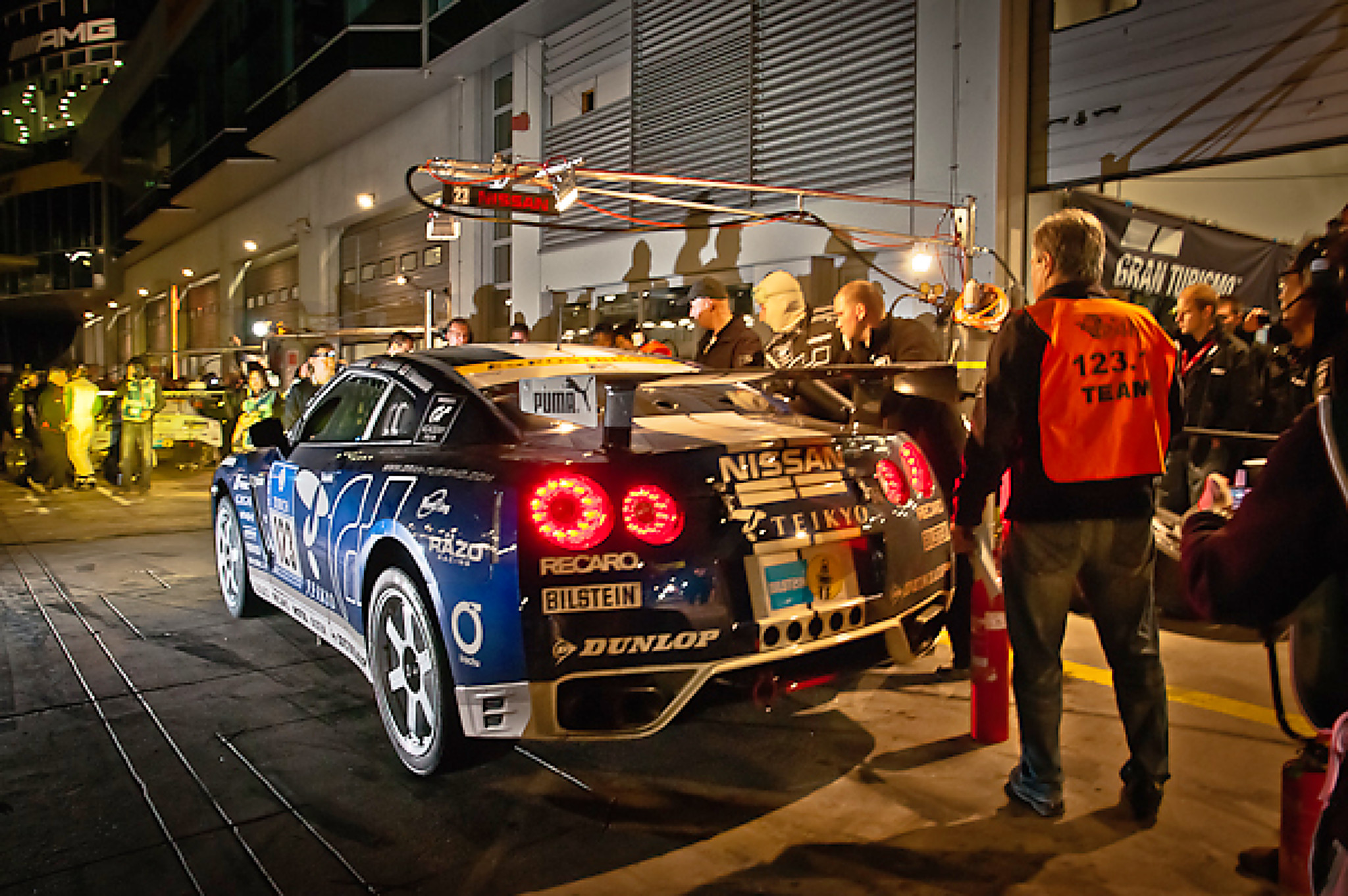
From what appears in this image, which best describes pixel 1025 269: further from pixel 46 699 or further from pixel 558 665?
pixel 46 699

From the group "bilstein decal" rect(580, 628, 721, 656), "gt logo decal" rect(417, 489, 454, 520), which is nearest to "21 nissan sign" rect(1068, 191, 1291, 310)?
"bilstein decal" rect(580, 628, 721, 656)

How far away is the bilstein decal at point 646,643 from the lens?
9.36ft

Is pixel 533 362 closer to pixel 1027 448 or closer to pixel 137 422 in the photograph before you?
pixel 1027 448

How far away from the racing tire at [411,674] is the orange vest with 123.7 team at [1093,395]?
207 centimetres

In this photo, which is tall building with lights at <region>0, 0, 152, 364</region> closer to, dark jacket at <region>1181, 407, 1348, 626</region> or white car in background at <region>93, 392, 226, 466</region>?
white car in background at <region>93, 392, 226, 466</region>

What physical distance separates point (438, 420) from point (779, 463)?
54.6 inches

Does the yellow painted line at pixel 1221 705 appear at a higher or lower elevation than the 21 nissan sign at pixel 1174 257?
lower

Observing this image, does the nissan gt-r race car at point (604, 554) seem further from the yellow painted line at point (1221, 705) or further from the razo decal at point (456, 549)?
the yellow painted line at point (1221, 705)

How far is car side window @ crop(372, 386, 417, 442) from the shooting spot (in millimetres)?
3891

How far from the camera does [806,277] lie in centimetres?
1096

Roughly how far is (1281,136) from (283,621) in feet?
27.6

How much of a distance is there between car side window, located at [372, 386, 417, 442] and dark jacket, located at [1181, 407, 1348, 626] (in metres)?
2.93

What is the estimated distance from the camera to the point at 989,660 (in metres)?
3.59

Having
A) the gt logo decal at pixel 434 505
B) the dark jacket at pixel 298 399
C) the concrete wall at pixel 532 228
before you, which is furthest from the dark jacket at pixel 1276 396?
the dark jacket at pixel 298 399
